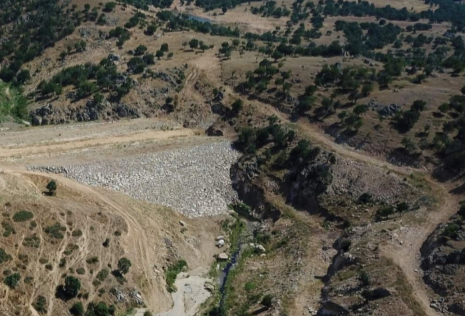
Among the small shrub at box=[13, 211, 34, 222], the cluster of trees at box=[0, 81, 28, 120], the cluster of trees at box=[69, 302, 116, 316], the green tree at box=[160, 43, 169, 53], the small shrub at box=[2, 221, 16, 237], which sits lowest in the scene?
the cluster of trees at box=[0, 81, 28, 120]

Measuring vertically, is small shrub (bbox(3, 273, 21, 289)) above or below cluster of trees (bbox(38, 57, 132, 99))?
below

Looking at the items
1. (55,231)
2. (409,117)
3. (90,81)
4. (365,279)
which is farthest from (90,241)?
(90,81)

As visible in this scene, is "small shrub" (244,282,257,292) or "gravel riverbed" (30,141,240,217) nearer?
"small shrub" (244,282,257,292)

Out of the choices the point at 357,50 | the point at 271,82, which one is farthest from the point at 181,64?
the point at 357,50

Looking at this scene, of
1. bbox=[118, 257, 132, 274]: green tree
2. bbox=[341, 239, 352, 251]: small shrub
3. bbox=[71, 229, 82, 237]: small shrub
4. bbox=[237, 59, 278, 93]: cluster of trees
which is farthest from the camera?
bbox=[237, 59, 278, 93]: cluster of trees

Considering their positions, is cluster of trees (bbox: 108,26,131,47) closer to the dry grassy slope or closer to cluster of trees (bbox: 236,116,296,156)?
cluster of trees (bbox: 236,116,296,156)

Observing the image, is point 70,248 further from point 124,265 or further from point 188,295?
point 188,295

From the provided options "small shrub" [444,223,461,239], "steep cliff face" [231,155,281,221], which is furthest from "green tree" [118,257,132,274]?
"small shrub" [444,223,461,239]
